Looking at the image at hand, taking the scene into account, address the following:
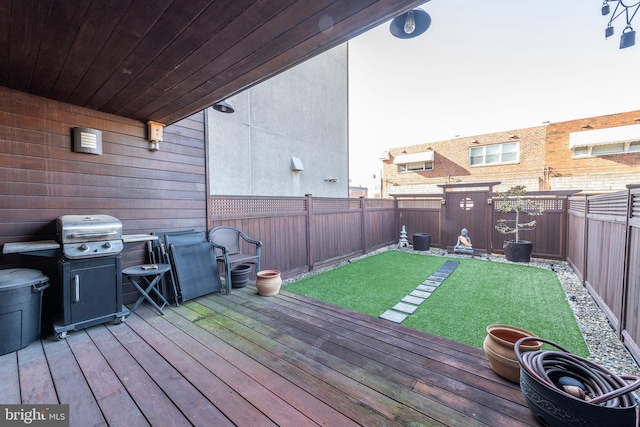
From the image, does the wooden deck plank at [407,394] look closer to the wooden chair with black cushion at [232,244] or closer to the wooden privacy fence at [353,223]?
the wooden chair with black cushion at [232,244]

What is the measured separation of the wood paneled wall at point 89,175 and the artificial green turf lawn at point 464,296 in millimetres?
2306

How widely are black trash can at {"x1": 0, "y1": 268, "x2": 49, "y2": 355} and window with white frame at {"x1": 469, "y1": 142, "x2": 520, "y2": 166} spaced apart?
1418 centimetres

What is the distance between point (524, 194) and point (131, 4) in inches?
318

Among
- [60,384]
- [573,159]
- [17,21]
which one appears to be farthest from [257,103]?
[573,159]

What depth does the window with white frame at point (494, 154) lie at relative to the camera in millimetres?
11258

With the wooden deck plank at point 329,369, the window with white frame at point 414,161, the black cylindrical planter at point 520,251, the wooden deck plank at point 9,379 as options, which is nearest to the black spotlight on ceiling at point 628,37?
the black cylindrical planter at point 520,251

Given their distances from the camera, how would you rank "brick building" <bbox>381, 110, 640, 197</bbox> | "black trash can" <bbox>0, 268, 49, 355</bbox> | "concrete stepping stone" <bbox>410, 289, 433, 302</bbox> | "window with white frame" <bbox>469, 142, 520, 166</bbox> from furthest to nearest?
"window with white frame" <bbox>469, 142, 520, 166</bbox> → "brick building" <bbox>381, 110, 640, 197</bbox> → "concrete stepping stone" <bbox>410, 289, 433, 302</bbox> → "black trash can" <bbox>0, 268, 49, 355</bbox>

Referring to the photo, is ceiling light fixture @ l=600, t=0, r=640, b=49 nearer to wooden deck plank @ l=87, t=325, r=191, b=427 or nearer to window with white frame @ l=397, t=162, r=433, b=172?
wooden deck plank @ l=87, t=325, r=191, b=427

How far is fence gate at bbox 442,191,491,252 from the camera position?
7.18m

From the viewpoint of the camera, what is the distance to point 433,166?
1304cm

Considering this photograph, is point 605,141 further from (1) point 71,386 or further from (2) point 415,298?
(1) point 71,386

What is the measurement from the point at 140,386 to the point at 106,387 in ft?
0.67

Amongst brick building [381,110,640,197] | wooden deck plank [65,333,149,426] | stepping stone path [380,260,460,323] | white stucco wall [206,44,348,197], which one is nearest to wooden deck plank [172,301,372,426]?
wooden deck plank [65,333,149,426]

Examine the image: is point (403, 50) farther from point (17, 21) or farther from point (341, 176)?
point (17, 21)
